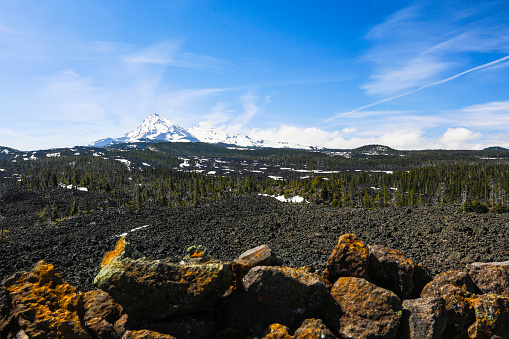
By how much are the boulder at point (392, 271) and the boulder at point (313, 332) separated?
Answer: 318 centimetres

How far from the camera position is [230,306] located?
291 inches

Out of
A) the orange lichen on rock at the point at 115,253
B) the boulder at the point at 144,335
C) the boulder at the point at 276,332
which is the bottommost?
the boulder at the point at 276,332

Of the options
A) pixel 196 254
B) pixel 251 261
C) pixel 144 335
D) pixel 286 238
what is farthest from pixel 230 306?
pixel 286 238

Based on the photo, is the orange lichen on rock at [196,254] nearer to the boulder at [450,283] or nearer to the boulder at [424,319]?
the boulder at [424,319]

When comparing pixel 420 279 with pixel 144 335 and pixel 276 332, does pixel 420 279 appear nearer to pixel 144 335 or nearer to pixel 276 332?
pixel 276 332

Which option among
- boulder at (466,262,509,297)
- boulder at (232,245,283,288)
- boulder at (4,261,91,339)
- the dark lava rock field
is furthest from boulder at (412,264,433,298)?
boulder at (4,261,91,339)

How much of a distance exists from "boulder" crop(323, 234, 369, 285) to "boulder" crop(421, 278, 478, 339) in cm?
241

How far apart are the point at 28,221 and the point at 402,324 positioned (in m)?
88.4

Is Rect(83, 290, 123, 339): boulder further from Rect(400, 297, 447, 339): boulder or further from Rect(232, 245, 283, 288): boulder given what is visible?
Rect(400, 297, 447, 339): boulder

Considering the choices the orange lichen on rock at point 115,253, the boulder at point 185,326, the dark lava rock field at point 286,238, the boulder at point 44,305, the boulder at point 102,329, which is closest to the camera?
the boulder at point 44,305

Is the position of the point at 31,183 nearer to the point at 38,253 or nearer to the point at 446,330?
the point at 38,253

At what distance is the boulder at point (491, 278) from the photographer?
8.26 metres

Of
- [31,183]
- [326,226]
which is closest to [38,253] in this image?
[326,226]

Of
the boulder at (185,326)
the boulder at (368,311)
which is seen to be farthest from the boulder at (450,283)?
the boulder at (185,326)
